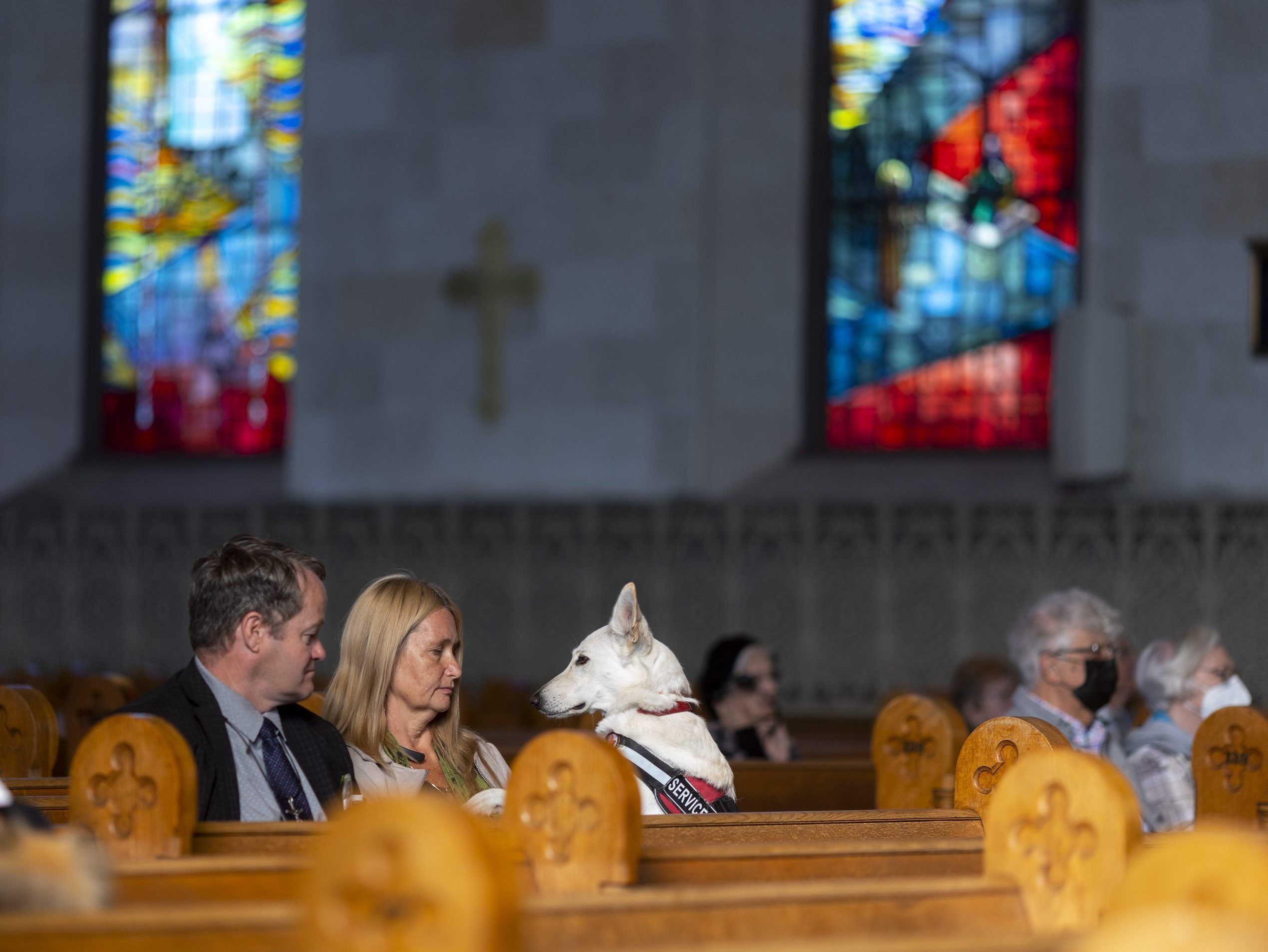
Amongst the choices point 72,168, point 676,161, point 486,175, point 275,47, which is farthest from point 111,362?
point 676,161

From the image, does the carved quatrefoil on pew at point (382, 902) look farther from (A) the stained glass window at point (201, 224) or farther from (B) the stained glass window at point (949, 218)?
(A) the stained glass window at point (201, 224)

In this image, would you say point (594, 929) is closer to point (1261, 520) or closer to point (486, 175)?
point (1261, 520)

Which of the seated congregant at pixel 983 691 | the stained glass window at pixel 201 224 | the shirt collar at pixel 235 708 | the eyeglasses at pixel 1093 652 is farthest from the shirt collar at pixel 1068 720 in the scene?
the stained glass window at pixel 201 224

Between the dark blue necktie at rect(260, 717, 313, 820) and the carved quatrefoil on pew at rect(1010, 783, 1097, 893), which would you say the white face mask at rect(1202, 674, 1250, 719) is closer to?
the carved quatrefoil on pew at rect(1010, 783, 1097, 893)

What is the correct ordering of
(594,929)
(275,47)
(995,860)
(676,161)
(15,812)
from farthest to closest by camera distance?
(275,47) < (676,161) < (995,860) < (15,812) < (594,929)

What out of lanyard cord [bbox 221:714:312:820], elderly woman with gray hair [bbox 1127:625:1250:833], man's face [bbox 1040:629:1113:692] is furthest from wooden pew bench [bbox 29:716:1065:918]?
elderly woman with gray hair [bbox 1127:625:1250:833]

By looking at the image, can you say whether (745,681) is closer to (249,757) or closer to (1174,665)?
(1174,665)

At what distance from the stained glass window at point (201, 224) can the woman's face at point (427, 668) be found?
7.47 meters

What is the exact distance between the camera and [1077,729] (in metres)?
4.53

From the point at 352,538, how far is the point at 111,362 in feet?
8.76

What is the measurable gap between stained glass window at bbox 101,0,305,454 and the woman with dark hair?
578cm

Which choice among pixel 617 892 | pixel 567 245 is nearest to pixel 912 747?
pixel 617 892

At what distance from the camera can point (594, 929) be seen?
204 centimetres

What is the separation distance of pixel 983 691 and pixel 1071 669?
1159 mm
